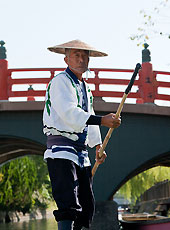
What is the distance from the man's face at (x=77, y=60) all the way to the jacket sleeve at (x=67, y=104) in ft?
0.56

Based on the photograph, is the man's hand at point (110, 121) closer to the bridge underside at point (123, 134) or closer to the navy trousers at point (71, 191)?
the navy trousers at point (71, 191)

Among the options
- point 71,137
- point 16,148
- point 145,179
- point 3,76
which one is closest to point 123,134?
point 3,76

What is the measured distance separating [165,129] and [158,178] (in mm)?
14237

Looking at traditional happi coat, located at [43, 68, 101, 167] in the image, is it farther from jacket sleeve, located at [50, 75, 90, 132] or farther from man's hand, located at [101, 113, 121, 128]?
man's hand, located at [101, 113, 121, 128]

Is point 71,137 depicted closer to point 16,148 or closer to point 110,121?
point 110,121

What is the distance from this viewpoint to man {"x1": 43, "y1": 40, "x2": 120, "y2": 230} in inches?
144

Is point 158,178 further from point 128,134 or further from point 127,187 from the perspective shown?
point 128,134

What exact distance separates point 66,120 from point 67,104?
0.39 feet

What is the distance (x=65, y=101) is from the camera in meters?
3.72

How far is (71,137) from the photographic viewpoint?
3.82 metres

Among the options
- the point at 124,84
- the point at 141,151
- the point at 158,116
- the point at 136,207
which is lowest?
the point at 136,207

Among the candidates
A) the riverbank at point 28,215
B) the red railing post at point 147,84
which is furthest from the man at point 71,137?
the riverbank at point 28,215

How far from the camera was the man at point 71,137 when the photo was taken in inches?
144

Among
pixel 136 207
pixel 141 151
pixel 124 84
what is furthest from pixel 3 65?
pixel 136 207
